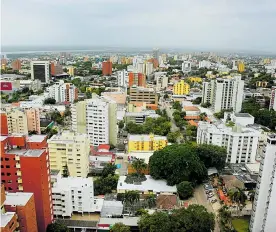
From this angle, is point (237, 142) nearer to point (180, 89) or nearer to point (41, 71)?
point (180, 89)

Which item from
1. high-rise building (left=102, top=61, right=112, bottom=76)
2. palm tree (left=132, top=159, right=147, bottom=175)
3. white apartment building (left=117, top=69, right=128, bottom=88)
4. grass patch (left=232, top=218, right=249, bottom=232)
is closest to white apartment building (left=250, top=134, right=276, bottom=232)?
grass patch (left=232, top=218, right=249, bottom=232)

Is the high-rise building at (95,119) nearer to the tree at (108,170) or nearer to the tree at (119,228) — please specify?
the tree at (108,170)

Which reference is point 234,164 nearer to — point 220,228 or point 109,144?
point 220,228

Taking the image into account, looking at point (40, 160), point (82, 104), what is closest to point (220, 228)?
point (40, 160)

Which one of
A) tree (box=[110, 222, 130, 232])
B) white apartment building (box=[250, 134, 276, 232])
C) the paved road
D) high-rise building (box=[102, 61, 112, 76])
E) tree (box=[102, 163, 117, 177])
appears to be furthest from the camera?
high-rise building (box=[102, 61, 112, 76])

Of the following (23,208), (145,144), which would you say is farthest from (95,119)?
(23,208)

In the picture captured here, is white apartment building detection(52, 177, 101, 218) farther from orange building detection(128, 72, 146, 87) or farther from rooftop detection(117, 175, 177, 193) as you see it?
orange building detection(128, 72, 146, 87)
